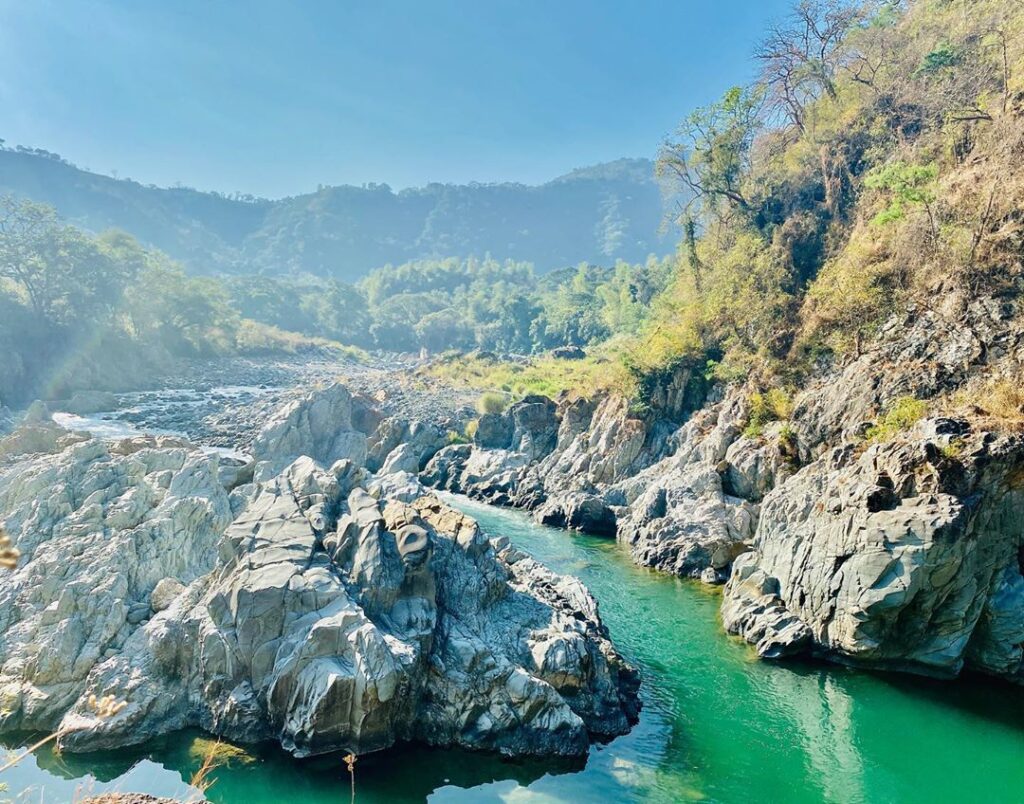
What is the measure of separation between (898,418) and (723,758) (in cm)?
1442

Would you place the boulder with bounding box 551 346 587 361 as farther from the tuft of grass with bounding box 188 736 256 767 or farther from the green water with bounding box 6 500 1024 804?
the tuft of grass with bounding box 188 736 256 767

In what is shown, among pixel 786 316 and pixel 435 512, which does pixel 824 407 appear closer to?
pixel 786 316

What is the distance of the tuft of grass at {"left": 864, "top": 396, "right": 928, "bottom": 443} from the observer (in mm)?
24406

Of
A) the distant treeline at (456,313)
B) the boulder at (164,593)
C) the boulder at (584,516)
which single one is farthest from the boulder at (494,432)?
the distant treeline at (456,313)

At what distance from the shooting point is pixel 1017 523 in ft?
66.7

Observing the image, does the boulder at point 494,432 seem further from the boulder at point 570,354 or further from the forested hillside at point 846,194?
the boulder at point 570,354

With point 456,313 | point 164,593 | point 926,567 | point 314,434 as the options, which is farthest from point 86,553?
point 456,313

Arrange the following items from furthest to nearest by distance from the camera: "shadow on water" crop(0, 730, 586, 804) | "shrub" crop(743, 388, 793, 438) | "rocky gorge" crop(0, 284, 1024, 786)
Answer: "shrub" crop(743, 388, 793, 438)
"rocky gorge" crop(0, 284, 1024, 786)
"shadow on water" crop(0, 730, 586, 804)

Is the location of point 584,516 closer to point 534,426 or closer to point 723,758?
point 534,426

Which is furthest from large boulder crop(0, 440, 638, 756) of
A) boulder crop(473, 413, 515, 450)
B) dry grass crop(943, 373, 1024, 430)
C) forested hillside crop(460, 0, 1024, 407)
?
boulder crop(473, 413, 515, 450)

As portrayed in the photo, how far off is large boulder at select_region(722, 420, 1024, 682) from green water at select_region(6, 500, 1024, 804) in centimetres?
84

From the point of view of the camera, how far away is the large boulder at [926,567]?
19719mm

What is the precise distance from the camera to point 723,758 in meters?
16.9

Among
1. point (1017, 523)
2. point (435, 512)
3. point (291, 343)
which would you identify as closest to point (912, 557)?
point (1017, 523)
